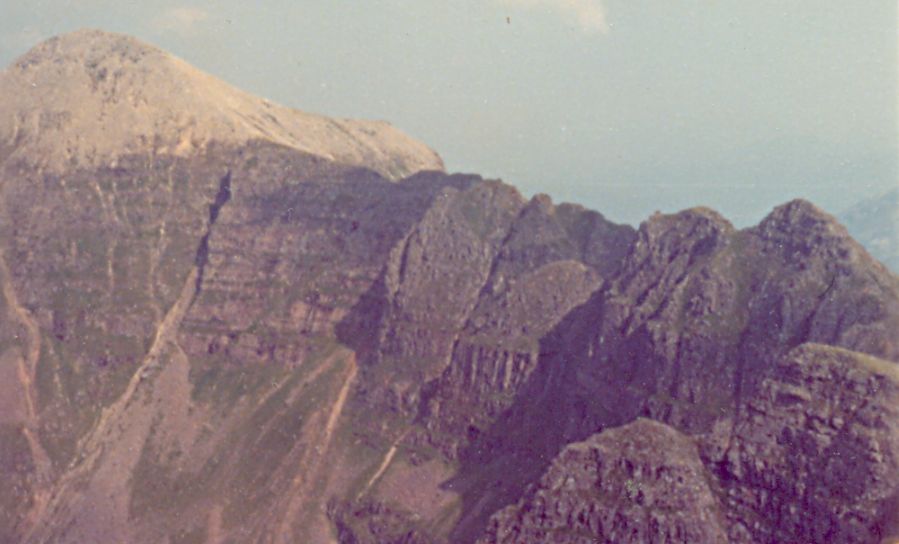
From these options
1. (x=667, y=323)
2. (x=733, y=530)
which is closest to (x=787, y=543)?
(x=733, y=530)

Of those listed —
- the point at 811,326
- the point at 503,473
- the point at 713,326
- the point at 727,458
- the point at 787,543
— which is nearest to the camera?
the point at 787,543

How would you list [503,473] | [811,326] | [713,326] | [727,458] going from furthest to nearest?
[503,473] → [713,326] → [811,326] → [727,458]

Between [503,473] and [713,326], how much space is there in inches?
2346

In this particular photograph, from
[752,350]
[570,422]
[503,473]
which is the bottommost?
[503,473]

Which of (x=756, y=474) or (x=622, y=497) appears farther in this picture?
(x=756, y=474)

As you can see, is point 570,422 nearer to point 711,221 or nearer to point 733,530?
point 711,221

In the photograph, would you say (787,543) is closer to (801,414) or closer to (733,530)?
(733,530)

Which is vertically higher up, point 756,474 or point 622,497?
point 756,474

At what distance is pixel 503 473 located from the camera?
192 m

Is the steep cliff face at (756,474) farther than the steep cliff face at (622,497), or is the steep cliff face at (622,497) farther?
the steep cliff face at (622,497)

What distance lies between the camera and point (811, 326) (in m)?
166

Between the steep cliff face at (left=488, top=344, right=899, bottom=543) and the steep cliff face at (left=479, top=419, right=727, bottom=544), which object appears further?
the steep cliff face at (left=479, top=419, right=727, bottom=544)

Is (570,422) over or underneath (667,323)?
underneath

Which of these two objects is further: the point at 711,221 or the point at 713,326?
the point at 711,221
